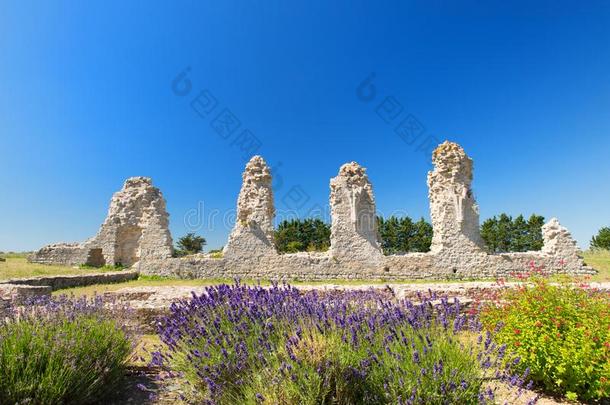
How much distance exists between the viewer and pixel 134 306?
596 cm

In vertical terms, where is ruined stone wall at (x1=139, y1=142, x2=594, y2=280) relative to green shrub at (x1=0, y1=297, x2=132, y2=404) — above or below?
above

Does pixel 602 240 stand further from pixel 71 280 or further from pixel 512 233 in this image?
pixel 71 280

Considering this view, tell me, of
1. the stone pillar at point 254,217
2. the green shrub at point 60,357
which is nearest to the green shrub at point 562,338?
the green shrub at point 60,357

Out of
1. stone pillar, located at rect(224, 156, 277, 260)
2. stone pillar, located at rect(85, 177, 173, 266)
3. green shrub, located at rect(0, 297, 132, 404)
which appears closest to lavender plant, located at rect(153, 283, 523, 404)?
green shrub, located at rect(0, 297, 132, 404)

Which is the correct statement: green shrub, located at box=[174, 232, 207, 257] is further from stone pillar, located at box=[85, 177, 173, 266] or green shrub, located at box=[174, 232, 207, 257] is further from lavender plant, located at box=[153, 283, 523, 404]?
lavender plant, located at box=[153, 283, 523, 404]

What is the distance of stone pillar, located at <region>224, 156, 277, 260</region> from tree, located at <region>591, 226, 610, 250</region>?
53695mm

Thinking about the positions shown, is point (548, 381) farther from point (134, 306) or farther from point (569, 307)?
point (134, 306)

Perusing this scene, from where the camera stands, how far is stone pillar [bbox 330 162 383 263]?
50.1 feet

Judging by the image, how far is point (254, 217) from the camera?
630 inches

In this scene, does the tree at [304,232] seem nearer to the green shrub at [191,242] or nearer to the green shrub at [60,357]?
the green shrub at [191,242]

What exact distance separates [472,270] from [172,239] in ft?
47.7

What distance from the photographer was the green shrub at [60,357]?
267 cm

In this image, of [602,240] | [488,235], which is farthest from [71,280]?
[602,240]

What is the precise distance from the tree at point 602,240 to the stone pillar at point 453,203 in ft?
152
